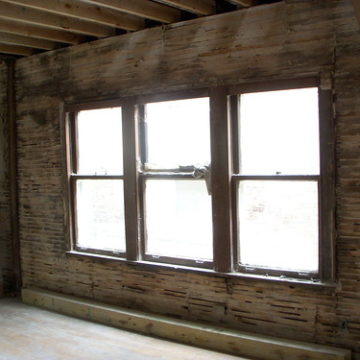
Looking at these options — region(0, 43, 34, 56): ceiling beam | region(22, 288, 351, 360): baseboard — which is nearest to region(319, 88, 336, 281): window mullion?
region(22, 288, 351, 360): baseboard

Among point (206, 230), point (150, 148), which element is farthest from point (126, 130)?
point (206, 230)

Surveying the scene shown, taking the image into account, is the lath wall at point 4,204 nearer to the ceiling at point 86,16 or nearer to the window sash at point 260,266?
the ceiling at point 86,16

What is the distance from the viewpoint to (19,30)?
374 cm

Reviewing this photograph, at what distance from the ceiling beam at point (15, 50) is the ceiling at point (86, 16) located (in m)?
0.07

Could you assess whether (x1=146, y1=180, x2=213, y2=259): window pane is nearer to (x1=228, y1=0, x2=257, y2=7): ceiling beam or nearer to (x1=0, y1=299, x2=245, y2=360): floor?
(x1=0, y1=299, x2=245, y2=360): floor

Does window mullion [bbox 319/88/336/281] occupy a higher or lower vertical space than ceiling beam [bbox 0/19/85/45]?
lower

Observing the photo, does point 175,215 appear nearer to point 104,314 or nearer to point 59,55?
point 104,314

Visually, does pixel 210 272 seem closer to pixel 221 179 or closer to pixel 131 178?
pixel 221 179

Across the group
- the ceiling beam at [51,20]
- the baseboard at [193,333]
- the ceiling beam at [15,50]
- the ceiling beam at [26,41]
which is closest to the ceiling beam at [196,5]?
the ceiling beam at [51,20]

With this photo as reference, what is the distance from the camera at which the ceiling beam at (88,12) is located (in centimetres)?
315

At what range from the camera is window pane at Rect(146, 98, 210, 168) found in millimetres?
3535

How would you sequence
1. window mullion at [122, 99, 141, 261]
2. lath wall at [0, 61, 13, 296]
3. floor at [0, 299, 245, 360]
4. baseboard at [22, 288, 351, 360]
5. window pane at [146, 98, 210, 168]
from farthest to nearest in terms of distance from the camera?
lath wall at [0, 61, 13, 296] → window mullion at [122, 99, 141, 261] → window pane at [146, 98, 210, 168] → floor at [0, 299, 245, 360] → baseboard at [22, 288, 351, 360]

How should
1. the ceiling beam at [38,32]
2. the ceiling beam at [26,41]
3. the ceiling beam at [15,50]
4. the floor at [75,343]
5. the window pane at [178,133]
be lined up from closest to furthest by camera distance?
the floor at [75,343], the window pane at [178,133], the ceiling beam at [38,32], the ceiling beam at [26,41], the ceiling beam at [15,50]

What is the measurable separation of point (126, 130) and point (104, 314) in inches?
65.4
